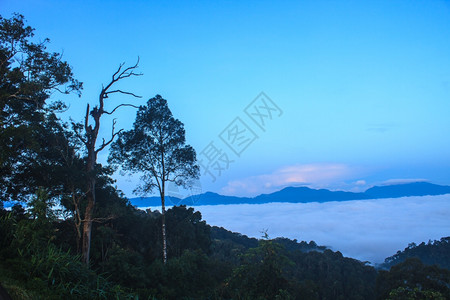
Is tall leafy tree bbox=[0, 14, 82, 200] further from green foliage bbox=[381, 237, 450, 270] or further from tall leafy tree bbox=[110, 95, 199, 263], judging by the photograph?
green foliage bbox=[381, 237, 450, 270]

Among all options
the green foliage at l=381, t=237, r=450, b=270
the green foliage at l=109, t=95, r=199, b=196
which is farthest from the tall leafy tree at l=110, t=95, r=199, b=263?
the green foliage at l=381, t=237, r=450, b=270

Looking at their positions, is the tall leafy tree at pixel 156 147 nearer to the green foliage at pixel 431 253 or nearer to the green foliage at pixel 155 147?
the green foliage at pixel 155 147

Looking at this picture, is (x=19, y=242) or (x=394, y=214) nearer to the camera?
(x=19, y=242)

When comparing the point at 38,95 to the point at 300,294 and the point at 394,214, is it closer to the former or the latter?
the point at 300,294

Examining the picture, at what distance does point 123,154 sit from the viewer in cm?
1523

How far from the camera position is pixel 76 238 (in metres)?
13.5

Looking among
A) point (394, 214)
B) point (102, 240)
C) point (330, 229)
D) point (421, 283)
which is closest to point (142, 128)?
point (102, 240)

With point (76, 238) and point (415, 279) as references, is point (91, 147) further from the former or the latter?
point (415, 279)

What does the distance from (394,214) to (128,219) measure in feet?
409

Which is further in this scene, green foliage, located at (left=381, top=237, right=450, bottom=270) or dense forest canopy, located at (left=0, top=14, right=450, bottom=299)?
green foliage, located at (left=381, top=237, right=450, bottom=270)

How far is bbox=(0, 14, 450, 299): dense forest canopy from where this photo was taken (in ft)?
16.4

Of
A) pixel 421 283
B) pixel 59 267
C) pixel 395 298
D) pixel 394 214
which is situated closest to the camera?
pixel 59 267

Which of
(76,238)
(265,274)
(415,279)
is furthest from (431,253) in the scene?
(76,238)

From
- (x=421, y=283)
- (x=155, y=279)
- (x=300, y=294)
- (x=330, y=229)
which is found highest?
(x=155, y=279)
